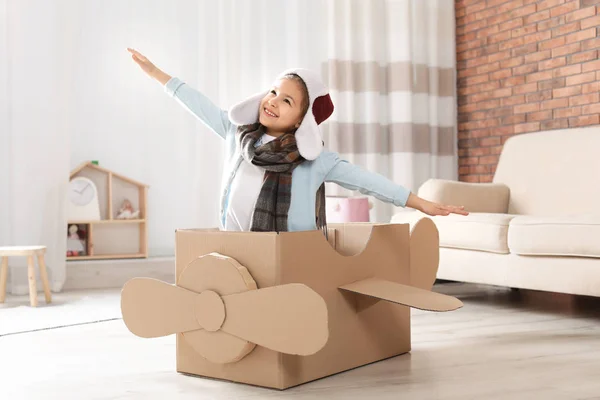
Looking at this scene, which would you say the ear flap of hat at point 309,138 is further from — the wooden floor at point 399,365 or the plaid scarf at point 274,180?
the wooden floor at point 399,365

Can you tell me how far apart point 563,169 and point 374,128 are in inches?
47.6

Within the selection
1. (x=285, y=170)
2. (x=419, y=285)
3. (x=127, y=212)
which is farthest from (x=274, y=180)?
(x=127, y=212)

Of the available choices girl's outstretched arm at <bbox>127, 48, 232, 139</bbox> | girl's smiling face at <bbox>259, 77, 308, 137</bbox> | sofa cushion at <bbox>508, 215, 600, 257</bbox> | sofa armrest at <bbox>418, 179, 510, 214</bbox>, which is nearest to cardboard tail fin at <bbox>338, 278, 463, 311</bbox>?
girl's smiling face at <bbox>259, 77, 308, 137</bbox>

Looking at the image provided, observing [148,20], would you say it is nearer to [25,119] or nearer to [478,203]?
[25,119]

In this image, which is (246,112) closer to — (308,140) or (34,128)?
(308,140)

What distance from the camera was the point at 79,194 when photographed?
3.68 m

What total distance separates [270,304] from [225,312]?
12 cm

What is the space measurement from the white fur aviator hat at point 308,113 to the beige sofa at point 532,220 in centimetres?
105

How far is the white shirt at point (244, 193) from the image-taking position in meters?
1.80

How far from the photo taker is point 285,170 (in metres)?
1.78

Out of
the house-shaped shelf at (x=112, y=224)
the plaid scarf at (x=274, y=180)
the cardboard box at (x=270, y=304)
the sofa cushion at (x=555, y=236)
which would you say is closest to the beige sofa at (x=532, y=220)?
the sofa cushion at (x=555, y=236)

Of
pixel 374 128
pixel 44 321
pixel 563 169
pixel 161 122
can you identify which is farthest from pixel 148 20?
pixel 563 169

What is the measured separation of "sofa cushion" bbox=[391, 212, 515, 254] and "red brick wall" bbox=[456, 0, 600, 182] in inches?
45.5

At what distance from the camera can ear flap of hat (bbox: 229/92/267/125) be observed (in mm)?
1866
